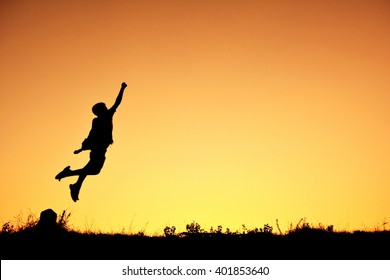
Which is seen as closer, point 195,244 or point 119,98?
point 195,244

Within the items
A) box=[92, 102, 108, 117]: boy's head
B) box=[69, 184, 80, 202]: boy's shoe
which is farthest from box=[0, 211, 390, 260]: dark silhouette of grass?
box=[92, 102, 108, 117]: boy's head

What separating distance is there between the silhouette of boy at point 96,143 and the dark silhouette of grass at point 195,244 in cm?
98

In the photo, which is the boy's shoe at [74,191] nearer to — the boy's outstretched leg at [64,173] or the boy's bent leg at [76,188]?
the boy's bent leg at [76,188]

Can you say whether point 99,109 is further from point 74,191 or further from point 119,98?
point 74,191

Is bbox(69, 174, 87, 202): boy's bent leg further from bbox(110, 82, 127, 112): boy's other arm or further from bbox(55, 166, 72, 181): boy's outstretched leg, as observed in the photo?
bbox(110, 82, 127, 112): boy's other arm

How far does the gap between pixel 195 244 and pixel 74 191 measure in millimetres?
3728

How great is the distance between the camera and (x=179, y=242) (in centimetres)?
998

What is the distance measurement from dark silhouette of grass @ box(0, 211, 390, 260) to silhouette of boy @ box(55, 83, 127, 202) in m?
0.98

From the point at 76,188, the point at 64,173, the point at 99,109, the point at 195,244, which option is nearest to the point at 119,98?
the point at 99,109

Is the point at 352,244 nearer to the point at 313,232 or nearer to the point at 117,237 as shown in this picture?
the point at 313,232

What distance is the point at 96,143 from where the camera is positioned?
11836 millimetres

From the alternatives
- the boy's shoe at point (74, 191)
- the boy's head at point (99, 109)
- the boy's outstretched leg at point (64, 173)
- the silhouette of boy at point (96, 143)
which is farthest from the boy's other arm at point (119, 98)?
the boy's shoe at point (74, 191)
